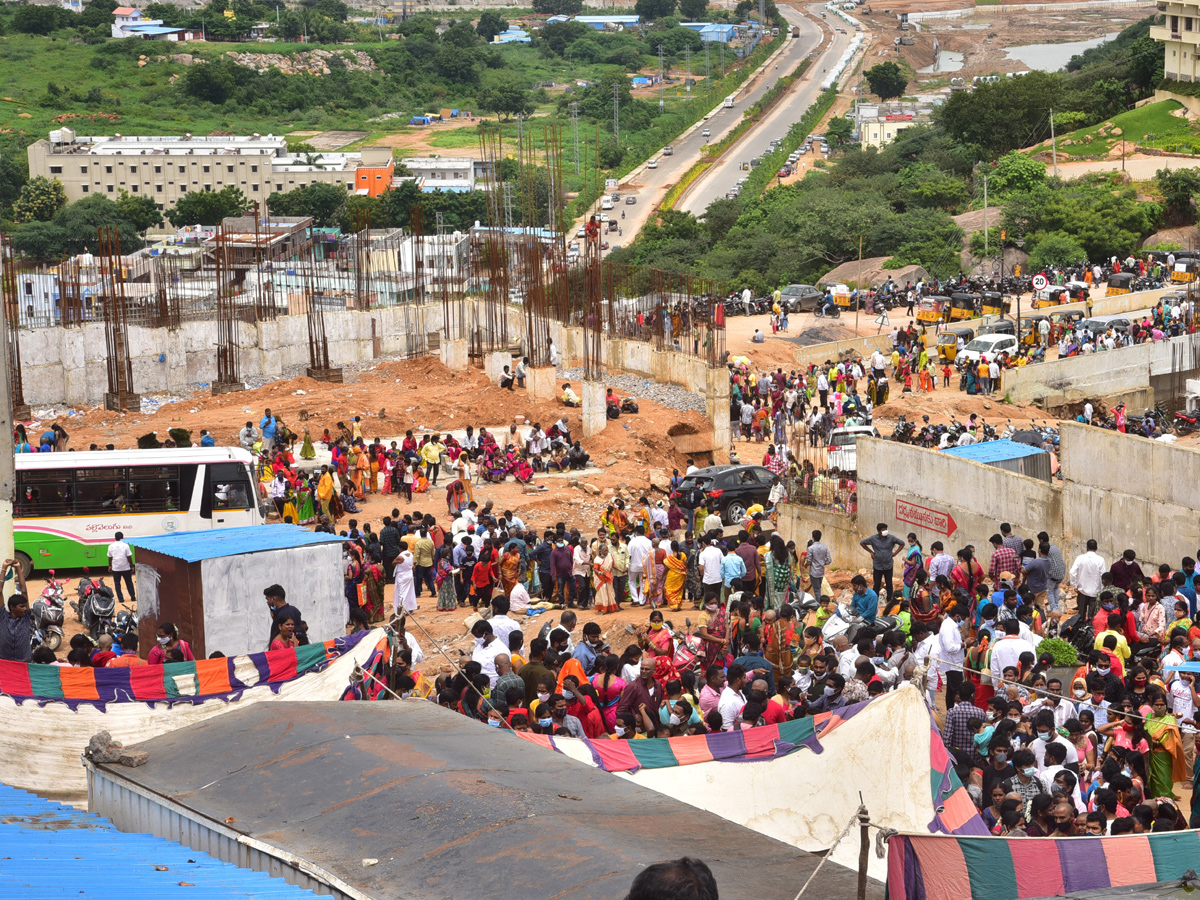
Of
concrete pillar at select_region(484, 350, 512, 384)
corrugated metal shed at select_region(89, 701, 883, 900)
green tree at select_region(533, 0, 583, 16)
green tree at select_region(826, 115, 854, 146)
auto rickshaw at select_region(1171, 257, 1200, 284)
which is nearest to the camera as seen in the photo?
corrugated metal shed at select_region(89, 701, 883, 900)

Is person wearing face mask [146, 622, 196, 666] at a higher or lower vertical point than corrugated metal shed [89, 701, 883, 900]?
lower

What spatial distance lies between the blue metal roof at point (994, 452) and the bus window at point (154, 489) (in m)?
10.6

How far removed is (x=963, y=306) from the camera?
42.2 metres

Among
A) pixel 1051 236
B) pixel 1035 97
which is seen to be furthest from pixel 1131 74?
pixel 1051 236

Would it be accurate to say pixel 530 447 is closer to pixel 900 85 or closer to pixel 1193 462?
pixel 1193 462

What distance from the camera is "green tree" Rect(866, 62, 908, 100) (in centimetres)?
11844

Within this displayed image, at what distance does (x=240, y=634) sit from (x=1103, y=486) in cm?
1038

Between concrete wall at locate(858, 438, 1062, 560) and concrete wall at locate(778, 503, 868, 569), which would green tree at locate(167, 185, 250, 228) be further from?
concrete wall at locate(858, 438, 1062, 560)

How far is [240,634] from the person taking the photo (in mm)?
13273

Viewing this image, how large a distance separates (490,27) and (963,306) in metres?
128

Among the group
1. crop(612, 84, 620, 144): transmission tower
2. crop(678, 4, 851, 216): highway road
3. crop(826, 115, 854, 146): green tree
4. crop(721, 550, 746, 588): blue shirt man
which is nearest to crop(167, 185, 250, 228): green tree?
crop(678, 4, 851, 216): highway road

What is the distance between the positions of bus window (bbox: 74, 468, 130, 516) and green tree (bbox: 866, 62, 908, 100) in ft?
353

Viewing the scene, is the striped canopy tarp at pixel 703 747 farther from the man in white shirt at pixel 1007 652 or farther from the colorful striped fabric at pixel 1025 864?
the man in white shirt at pixel 1007 652

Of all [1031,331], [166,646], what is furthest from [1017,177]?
[166,646]
